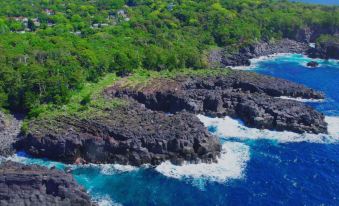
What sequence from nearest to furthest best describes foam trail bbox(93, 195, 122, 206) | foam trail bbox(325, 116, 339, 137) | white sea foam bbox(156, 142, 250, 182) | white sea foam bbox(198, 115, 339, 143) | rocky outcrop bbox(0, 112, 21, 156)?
foam trail bbox(93, 195, 122, 206) → white sea foam bbox(156, 142, 250, 182) → rocky outcrop bbox(0, 112, 21, 156) → white sea foam bbox(198, 115, 339, 143) → foam trail bbox(325, 116, 339, 137)

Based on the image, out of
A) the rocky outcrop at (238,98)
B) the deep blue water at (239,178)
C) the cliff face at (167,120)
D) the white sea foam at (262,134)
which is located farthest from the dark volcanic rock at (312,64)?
the deep blue water at (239,178)

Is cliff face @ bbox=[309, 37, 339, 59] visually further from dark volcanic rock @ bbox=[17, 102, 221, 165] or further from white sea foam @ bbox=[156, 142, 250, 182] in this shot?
dark volcanic rock @ bbox=[17, 102, 221, 165]

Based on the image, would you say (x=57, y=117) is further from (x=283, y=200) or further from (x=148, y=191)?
(x=283, y=200)

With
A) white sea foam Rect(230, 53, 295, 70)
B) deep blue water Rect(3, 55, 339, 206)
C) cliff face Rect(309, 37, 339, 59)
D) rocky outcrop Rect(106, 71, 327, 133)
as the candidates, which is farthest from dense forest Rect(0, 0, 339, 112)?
deep blue water Rect(3, 55, 339, 206)

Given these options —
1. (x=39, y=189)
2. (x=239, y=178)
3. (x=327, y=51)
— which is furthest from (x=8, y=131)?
(x=327, y=51)

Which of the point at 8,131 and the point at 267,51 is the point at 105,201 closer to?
the point at 8,131

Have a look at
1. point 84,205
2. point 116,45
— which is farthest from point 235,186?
point 116,45

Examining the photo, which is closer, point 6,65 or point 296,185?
point 296,185
